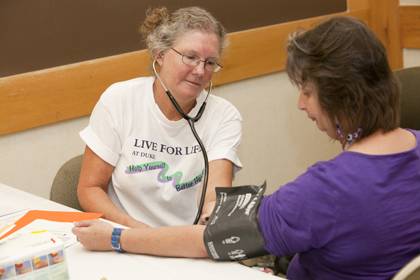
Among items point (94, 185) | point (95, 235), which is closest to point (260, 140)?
point (94, 185)

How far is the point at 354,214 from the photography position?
135 centimetres

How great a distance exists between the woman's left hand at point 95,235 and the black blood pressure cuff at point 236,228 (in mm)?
274

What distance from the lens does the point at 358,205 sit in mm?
1353

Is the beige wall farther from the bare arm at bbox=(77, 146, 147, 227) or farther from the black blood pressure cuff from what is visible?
the black blood pressure cuff

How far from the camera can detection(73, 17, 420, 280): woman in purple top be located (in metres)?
1.36

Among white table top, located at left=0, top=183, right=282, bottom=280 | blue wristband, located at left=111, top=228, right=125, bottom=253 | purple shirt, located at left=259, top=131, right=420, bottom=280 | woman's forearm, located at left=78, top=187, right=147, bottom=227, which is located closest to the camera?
purple shirt, located at left=259, top=131, right=420, bottom=280

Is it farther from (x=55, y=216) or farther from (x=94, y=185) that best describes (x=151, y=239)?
Answer: (x=94, y=185)

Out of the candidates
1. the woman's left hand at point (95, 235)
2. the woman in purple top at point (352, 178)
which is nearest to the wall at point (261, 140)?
the woman's left hand at point (95, 235)

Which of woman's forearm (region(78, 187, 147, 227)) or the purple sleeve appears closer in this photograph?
the purple sleeve

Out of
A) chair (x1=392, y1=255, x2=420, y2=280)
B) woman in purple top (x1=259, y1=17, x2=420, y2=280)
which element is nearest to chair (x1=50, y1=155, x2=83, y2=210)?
woman in purple top (x1=259, y1=17, x2=420, y2=280)

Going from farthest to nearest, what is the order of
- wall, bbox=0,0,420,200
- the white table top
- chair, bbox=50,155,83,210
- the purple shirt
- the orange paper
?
wall, bbox=0,0,420,200, chair, bbox=50,155,83,210, the orange paper, the white table top, the purple shirt

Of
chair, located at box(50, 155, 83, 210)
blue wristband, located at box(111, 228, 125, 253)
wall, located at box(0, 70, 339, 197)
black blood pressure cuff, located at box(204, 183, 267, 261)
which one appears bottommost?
wall, located at box(0, 70, 339, 197)

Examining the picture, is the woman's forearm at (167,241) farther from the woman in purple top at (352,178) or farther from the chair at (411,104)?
the chair at (411,104)

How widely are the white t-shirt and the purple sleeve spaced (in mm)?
764
